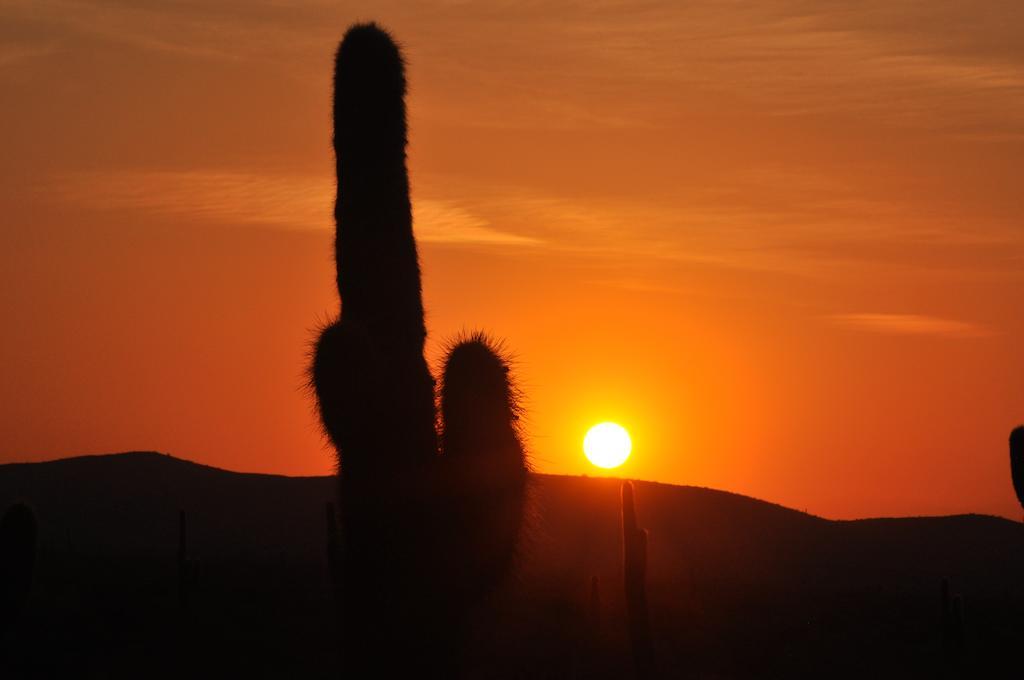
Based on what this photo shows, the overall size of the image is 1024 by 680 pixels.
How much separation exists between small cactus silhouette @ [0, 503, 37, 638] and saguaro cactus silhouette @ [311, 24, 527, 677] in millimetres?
6541

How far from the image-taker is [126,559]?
135ft

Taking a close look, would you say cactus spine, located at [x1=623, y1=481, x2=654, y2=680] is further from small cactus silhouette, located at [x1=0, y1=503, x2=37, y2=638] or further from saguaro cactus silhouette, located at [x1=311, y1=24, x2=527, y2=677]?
saguaro cactus silhouette, located at [x1=311, y1=24, x2=527, y2=677]

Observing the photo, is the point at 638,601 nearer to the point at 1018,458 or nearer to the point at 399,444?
the point at 1018,458

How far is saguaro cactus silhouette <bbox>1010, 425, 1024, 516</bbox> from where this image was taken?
2519 cm

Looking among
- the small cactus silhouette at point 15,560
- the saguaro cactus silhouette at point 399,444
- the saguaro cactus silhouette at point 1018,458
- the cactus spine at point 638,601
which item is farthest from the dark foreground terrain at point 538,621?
the saguaro cactus silhouette at point 1018,458

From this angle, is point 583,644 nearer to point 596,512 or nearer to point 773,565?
point 773,565

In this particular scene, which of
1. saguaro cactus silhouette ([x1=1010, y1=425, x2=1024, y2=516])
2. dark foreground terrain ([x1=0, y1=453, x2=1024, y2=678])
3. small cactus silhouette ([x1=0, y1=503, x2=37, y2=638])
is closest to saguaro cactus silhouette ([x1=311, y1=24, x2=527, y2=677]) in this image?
dark foreground terrain ([x1=0, y1=453, x2=1024, y2=678])

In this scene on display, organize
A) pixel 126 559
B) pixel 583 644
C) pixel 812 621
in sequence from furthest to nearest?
1. pixel 126 559
2. pixel 812 621
3. pixel 583 644

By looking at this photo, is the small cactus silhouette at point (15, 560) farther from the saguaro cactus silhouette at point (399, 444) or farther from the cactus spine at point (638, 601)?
the cactus spine at point (638, 601)

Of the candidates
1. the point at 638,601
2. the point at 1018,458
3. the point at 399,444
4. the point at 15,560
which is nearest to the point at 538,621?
the point at 638,601

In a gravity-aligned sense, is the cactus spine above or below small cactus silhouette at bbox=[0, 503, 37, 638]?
below

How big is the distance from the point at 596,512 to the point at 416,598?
66336 mm

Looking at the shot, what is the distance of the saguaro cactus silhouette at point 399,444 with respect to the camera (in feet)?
38.8

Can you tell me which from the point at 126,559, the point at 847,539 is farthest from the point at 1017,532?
the point at 126,559
